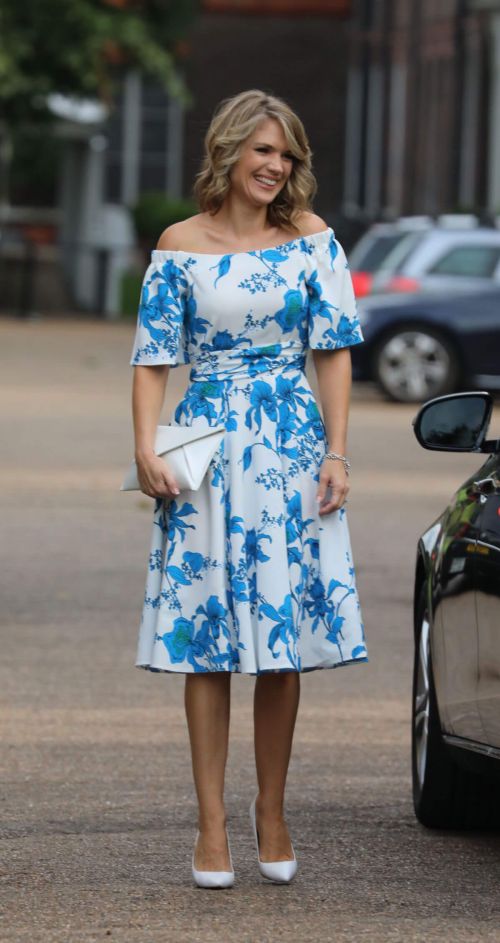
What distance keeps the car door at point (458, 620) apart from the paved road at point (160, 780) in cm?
39

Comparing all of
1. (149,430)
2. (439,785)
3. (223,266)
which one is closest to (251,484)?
(149,430)

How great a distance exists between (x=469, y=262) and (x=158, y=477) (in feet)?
52.5

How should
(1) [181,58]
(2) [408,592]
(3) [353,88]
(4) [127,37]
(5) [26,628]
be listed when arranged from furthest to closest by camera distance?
(3) [353,88]
(1) [181,58]
(4) [127,37]
(2) [408,592]
(5) [26,628]

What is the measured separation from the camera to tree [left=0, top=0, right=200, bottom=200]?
112 feet

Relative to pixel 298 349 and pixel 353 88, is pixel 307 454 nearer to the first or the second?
pixel 298 349

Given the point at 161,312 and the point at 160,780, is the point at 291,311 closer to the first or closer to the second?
the point at 161,312

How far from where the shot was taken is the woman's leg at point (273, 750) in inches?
209

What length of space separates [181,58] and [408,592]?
30.0 m

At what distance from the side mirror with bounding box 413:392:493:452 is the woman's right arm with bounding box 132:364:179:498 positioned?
639 millimetres

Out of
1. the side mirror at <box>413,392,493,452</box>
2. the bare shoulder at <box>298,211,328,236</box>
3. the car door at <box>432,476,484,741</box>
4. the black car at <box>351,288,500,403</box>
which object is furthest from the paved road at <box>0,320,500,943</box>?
the black car at <box>351,288,500,403</box>

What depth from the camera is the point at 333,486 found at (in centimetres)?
523

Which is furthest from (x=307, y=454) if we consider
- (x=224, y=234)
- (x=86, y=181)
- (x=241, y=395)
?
(x=86, y=181)

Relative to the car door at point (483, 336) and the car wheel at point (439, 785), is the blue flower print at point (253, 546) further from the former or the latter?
the car door at point (483, 336)

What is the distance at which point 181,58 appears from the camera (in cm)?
3941
